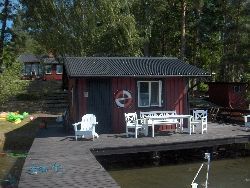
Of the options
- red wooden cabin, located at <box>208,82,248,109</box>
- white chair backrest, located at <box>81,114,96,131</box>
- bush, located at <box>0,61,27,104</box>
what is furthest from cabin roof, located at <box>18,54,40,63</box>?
white chair backrest, located at <box>81,114,96,131</box>

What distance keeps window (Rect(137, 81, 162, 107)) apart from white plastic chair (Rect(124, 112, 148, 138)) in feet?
2.90

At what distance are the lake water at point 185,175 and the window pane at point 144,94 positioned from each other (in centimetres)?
306

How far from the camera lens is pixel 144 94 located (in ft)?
57.4

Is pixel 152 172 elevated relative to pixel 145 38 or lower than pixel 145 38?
lower

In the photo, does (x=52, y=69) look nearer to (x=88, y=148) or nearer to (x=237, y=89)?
(x=237, y=89)

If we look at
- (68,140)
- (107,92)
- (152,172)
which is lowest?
(152,172)

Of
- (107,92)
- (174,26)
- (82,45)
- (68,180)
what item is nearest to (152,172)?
(107,92)

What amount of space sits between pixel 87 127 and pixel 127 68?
3.42 metres

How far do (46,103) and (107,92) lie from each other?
14.5m

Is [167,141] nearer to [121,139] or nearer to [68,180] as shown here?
[121,139]

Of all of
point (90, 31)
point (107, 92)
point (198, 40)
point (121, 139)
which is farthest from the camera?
point (198, 40)

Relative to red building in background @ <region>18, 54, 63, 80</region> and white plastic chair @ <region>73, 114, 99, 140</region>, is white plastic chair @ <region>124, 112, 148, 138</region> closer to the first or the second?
white plastic chair @ <region>73, 114, 99, 140</region>

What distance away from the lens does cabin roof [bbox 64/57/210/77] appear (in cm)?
1666

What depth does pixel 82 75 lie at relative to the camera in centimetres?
1603
